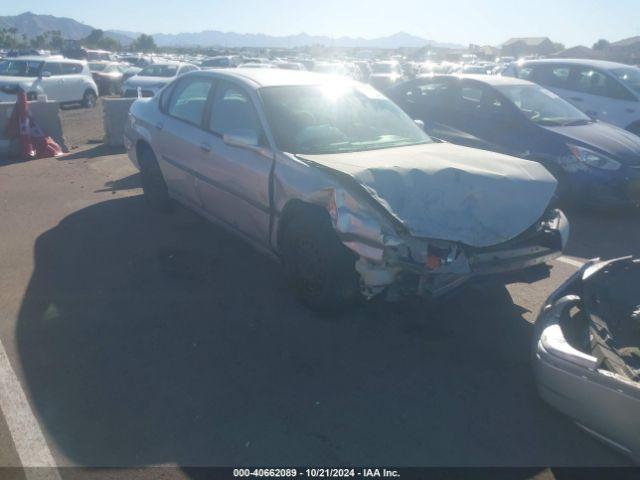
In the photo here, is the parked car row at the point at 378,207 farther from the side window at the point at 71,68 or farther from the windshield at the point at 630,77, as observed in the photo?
the side window at the point at 71,68

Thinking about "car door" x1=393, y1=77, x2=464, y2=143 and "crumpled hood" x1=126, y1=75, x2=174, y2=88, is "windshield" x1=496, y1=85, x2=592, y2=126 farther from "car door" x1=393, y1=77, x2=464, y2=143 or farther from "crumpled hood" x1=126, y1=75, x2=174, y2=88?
"crumpled hood" x1=126, y1=75, x2=174, y2=88

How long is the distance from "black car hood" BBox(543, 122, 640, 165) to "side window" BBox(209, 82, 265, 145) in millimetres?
4076

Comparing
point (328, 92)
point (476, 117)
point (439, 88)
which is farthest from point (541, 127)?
point (328, 92)

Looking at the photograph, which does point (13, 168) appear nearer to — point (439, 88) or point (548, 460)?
point (439, 88)

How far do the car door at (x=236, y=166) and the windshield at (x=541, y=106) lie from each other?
4026 millimetres

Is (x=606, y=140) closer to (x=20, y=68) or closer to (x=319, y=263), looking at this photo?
(x=319, y=263)

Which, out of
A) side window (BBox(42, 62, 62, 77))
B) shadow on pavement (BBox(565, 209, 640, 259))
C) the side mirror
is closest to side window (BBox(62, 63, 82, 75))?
side window (BBox(42, 62, 62, 77))

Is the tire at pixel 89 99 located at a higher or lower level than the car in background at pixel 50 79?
lower

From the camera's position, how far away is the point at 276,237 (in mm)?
4375

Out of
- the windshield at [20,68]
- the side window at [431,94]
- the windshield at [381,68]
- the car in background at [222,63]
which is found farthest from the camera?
the windshield at [381,68]

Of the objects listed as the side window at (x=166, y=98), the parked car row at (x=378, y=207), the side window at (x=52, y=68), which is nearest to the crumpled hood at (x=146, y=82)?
the side window at (x=52, y=68)

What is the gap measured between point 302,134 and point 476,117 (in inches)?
150

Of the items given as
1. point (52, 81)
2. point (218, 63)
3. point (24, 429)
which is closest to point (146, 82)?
point (52, 81)

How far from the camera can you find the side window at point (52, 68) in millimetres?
17312
